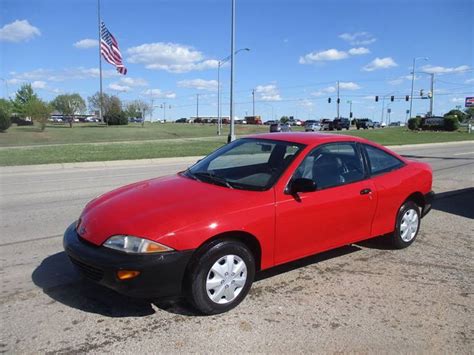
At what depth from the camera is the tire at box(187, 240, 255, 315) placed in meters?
3.59

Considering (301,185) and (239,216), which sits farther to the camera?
(301,185)

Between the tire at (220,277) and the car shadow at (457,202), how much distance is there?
5.15 meters

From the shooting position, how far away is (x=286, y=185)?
→ 420cm

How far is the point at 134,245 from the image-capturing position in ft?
11.4

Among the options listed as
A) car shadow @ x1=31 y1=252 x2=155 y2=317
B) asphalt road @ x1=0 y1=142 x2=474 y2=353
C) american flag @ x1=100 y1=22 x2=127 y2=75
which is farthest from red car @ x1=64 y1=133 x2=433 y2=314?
american flag @ x1=100 y1=22 x2=127 y2=75

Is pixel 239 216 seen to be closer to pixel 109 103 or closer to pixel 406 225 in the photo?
pixel 406 225

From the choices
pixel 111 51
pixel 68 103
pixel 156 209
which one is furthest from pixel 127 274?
pixel 68 103

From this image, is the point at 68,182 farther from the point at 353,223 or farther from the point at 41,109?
the point at 41,109

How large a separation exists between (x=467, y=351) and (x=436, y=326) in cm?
37

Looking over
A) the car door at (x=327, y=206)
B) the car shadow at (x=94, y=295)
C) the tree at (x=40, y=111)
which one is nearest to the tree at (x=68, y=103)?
the tree at (x=40, y=111)

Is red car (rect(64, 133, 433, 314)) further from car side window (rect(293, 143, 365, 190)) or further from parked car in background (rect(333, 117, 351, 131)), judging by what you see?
parked car in background (rect(333, 117, 351, 131))

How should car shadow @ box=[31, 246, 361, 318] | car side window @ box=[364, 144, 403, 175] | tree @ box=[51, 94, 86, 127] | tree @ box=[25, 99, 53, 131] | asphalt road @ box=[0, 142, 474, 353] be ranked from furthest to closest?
tree @ box=[51, 94, 86, 127] → tree @ box=[25, 99, 53, 131] → car side window @ box=[364, 144, 403, 175] → car shadow @ box=[31, 246, 361, 318] → asphalt road @ box=[0, 142, 474, 353]

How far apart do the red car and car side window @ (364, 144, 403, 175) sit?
0.06 ft

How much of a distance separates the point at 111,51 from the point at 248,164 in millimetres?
47821
